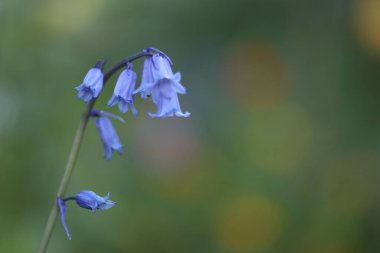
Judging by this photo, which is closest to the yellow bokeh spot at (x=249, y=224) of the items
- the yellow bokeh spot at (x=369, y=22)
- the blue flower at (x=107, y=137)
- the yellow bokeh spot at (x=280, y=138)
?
the yellow bokeh spot at (x=280, y=138)

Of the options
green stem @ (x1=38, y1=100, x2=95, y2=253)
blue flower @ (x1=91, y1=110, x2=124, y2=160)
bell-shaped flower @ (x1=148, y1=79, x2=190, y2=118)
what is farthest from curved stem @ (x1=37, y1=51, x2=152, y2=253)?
blue flower @ (x1=91, y1=110, x2=124, y2=160)

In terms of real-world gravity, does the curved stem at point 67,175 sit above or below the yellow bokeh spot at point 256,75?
below

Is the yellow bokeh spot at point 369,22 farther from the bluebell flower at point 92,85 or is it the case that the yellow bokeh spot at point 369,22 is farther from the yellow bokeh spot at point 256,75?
the bluebell flower at point 92,85

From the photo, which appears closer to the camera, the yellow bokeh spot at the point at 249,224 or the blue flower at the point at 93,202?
the blue flower at the point at 93,202

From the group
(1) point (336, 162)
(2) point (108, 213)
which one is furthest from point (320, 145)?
(2) point (108, 213)

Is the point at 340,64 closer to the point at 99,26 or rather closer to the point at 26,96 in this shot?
the point at 99,26

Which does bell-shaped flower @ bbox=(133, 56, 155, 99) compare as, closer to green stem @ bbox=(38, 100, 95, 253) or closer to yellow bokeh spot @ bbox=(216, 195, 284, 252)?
green stem @ bbox=(38, 100, 95, 253)

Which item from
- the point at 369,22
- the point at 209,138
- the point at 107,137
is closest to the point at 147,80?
the point at 107,137
